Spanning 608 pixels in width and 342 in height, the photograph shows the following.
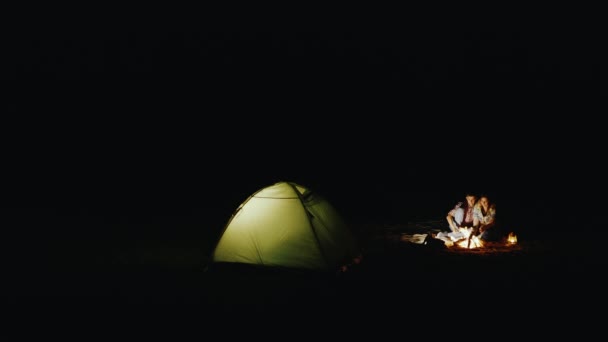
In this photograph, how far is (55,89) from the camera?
6925 centimetres

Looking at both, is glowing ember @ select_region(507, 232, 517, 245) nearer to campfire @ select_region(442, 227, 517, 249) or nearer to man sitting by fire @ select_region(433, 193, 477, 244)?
campfire @ select_region(442, 227, 517, 249)

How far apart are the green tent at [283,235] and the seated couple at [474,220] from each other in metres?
3.11

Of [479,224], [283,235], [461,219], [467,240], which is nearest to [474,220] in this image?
[479,224]

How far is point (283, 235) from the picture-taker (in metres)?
9.08

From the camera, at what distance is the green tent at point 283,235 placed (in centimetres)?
895

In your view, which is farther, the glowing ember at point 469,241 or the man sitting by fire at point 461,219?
the man sitting by fire at point 461,219

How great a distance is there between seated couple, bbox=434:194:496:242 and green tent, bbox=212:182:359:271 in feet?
10.2

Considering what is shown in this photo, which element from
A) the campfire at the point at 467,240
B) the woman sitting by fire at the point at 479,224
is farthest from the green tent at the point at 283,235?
the woman sitting by fire at the point at 479,224

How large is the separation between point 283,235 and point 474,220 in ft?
14.9

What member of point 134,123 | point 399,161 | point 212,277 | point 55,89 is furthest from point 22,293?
point 55,89

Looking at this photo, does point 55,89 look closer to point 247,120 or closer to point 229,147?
point 247,120

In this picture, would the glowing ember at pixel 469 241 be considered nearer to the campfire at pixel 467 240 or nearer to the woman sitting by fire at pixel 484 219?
the campfire at pixel 467 240

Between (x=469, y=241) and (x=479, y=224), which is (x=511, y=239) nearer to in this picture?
(x=479, y=224)

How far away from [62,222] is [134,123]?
38569 millimetres
